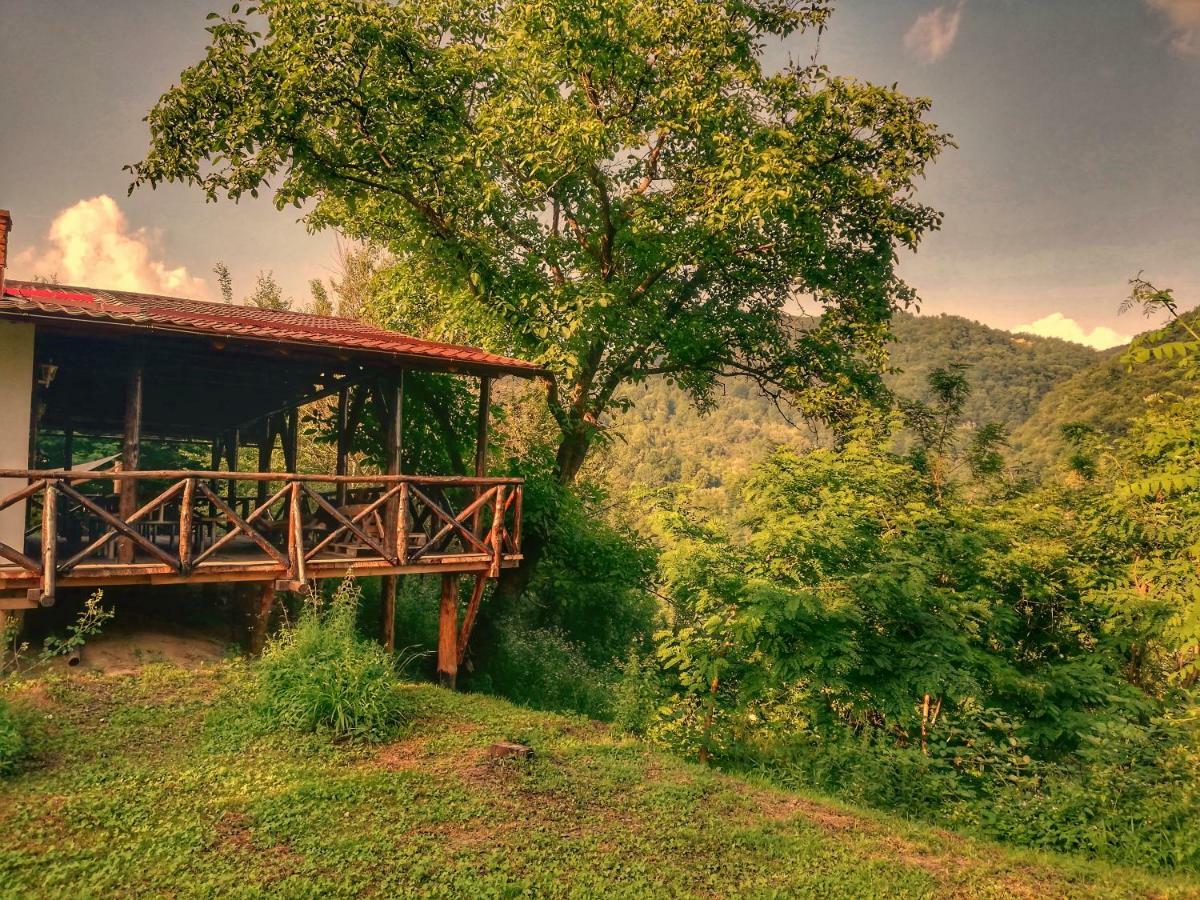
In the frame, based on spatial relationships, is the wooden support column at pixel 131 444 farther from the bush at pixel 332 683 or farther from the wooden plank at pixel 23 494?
the bush at pixel 332 683

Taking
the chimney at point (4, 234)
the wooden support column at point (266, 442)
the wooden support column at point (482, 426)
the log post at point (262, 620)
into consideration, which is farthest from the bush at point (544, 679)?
the chimney at point (4, 234)

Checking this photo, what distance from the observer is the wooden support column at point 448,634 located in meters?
12.1

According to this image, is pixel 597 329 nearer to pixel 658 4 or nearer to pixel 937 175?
pixel 658 4

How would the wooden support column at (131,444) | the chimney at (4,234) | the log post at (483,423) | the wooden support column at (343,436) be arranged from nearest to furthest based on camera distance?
the wooden support column at (131,444)
the chimney at (4,234)
the log post at (483,423)
the wooden support column at (343,436)

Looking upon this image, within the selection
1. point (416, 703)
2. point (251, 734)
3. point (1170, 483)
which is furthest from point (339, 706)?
point (1170, 483)

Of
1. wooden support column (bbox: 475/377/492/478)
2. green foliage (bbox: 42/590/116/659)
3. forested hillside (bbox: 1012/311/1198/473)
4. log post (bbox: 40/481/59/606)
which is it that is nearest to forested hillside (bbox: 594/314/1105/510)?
forested hillside (bbox: 1012/311/1198/473)

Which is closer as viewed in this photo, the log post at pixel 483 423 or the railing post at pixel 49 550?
the railing post at pixel 49 550

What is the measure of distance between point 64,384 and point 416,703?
32.5 feet

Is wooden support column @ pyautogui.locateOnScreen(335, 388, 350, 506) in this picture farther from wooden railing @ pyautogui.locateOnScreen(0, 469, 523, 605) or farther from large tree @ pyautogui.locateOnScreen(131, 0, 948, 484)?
large tree @ pyautogui.locateOnScreen(131, 0, 948, 484)

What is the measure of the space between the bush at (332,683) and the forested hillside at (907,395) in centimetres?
6023

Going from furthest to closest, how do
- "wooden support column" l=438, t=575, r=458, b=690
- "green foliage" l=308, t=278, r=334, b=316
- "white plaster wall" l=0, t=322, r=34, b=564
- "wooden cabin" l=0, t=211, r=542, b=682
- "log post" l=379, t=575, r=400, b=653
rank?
"green foliage" l=308, t=278, r=334, b=316 < "log post" l=379, t=575, r=400, b=653 < "wooden support column" l=438, t=575, r=458, b=690 < "white plaster wall" l=0, t=322, r=34, b=564 < "wooden cabin" l=0, t=211, r=542, b=682

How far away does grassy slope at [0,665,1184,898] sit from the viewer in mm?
5406

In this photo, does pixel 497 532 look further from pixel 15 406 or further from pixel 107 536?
pixel 15 406

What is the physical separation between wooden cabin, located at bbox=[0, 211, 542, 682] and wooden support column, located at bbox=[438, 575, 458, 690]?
2 centimetres
